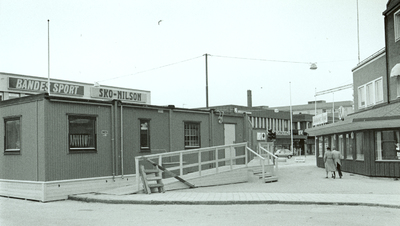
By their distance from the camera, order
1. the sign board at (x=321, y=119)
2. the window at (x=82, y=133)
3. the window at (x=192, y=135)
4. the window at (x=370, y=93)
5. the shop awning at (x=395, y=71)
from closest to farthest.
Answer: the window at (x=82, y=133) < the window at (x=192, y=135) < the shop awning at (x=395, y=71) < the window at (x=370, y=93) < the sign board at (x=321, y=119)

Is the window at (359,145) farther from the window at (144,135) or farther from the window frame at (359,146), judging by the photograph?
the window at (144,135)

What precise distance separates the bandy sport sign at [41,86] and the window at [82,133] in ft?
21.3

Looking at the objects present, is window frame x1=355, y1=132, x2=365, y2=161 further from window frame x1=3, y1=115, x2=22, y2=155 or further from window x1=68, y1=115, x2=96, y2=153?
window frame x1=3, y1=115, x2=22, y2=155

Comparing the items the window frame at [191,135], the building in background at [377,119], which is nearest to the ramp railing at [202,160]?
the window frame at [191,135]

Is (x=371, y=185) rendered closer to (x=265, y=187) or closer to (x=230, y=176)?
(x=265, y=187)

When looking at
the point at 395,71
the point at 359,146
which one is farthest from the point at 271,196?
the point at 395,71

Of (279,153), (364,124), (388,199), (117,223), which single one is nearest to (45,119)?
(117,223)

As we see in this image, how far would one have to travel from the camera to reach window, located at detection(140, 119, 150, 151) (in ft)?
61.6

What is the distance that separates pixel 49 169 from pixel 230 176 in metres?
7.71

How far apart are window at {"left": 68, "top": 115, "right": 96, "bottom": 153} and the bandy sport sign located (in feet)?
21.3

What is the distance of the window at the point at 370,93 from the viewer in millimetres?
26120

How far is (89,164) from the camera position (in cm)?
1647

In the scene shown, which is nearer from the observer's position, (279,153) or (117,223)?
(117,223)

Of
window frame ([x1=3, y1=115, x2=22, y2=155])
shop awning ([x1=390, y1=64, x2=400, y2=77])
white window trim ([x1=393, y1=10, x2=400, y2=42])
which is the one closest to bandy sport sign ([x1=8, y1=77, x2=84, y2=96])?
window frame ([x1=3, y1=115, x2=22, y2=155])
